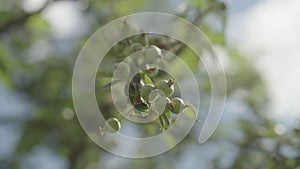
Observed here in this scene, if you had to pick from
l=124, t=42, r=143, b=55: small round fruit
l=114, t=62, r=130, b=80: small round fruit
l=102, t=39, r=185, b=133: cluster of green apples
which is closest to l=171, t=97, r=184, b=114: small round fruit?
l=102, t=39, r=185, b=133: cluster of green apples

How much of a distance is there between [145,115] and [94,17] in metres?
2.25

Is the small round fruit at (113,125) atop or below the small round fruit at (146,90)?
below

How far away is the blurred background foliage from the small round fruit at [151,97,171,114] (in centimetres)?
94

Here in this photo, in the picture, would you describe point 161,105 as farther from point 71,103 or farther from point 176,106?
point 71,103

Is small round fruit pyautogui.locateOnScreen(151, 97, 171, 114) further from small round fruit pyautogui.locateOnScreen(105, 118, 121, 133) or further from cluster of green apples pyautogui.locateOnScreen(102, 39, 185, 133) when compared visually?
small round fruit pyautogui.locateOnScreen(105, 118, 121, 133)

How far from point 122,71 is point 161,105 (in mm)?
166

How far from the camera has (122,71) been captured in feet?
6.61

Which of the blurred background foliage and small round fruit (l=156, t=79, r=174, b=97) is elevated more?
small round fruit (l=156, t=79, r=174, b=97)

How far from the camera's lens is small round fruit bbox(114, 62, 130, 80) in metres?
2.01

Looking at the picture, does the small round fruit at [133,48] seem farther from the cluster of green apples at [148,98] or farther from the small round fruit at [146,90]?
the small round fruit at [146,90]

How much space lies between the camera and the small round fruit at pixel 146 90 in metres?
→ 1.91


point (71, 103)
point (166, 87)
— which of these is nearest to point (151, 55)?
point (166, 87)

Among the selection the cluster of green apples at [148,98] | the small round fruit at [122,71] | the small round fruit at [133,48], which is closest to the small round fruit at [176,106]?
A: the cluster of green apples at [148,98]

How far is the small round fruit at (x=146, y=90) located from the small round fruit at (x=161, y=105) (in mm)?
27
